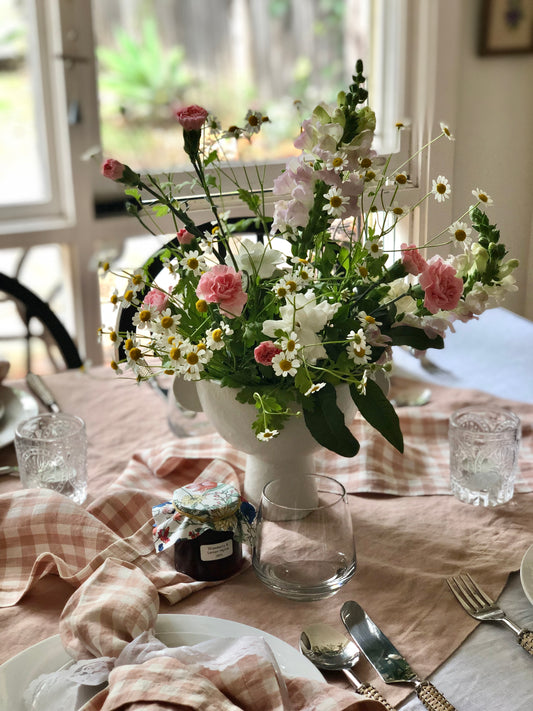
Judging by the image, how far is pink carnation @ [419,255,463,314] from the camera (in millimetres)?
775

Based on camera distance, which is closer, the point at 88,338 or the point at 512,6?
the point at 512,6

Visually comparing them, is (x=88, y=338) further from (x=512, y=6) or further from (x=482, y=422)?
(x=482, y=422)

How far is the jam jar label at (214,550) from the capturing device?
83 cm

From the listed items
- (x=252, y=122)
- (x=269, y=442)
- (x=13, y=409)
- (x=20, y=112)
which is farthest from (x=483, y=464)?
(x=20, y=112)

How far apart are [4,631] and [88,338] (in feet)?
5.70

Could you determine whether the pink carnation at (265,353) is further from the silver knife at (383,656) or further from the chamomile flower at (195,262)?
the silver knife at (383,656)

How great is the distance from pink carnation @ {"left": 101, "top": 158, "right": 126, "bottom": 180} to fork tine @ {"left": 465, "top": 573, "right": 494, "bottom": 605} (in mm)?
534

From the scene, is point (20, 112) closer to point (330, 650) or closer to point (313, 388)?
point (313, 388)

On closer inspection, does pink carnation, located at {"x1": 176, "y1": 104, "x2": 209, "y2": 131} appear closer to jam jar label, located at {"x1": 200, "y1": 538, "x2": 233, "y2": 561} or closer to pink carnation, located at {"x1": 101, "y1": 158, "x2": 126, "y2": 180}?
pink carnation, located at {"x1": 101, "y1": 158, "x2": 126, "y2": 180}

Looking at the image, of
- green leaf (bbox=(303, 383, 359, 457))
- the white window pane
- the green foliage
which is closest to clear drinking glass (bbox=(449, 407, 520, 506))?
green leaf (bbox=(303, 383, 359, 457))

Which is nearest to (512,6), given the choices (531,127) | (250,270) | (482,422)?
(531,127)

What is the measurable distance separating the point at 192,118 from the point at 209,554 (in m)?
0.43

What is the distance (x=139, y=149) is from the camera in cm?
307

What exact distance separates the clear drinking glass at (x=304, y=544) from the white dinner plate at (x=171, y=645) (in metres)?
0.07
